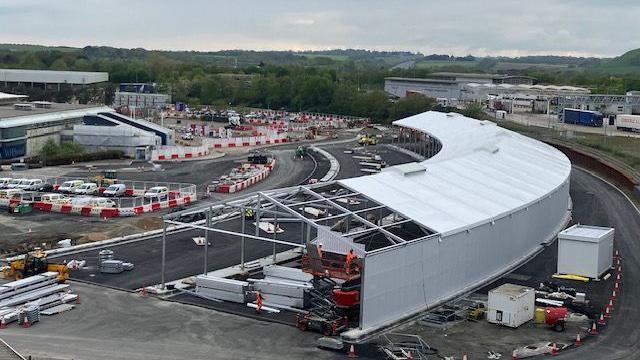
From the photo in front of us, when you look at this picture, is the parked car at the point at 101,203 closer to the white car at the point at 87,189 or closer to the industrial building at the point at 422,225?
the white car at the point at 87,189

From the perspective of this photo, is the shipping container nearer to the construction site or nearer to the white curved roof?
the construction site

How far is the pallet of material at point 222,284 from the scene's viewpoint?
92.7ft

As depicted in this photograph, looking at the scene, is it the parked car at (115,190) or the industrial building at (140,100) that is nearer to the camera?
the parked car at (115,190)

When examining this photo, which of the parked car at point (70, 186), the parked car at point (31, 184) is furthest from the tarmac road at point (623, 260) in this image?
the parked car at point (31, 184)

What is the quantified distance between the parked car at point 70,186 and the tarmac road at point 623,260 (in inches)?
1072

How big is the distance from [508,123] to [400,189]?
6426 cm

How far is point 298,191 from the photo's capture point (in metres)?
31.1

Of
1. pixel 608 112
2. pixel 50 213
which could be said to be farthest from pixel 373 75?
pixel 50 213

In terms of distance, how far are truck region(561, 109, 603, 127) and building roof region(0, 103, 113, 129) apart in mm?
49925

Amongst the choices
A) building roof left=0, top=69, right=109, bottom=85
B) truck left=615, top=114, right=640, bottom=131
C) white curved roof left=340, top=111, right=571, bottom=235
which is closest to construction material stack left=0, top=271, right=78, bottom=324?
white curved roof left=340, top=111, right=571, bottom=235

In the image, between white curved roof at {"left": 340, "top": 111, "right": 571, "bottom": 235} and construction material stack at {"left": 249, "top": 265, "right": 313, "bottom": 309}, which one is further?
white curved roof at {"left": 340, "top": 111, "right": 571, "bottom": 235}

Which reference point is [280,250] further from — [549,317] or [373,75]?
[373,75]

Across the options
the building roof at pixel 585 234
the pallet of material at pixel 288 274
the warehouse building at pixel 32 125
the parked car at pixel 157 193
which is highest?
the warehouse building at pixel 32 125

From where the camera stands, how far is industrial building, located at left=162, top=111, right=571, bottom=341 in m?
26.2
